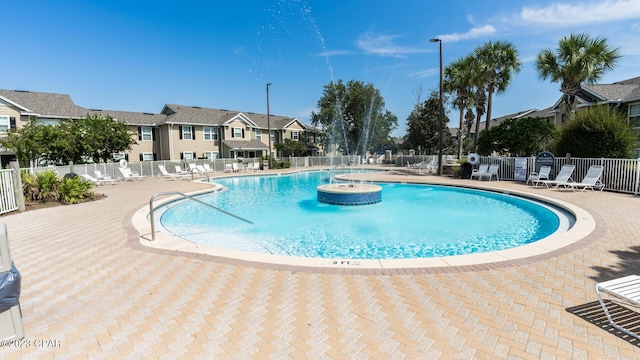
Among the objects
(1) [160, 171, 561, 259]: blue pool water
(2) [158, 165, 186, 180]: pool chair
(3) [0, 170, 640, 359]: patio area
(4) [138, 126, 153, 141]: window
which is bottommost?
(1) [160, 171, 561, 259]: blue pool water

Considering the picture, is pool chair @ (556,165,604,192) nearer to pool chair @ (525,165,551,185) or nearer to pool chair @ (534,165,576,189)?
pool chair @ (534,165,576,189)

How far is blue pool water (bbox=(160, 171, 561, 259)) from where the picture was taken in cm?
734

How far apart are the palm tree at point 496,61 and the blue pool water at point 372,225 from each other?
1236 centimetres

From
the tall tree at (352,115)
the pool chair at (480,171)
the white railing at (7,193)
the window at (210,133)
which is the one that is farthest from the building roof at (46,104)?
the pool chair at (480,171)

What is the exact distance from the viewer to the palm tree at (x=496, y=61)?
2228cm

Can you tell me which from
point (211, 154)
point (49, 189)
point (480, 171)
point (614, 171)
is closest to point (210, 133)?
point (211, 154)

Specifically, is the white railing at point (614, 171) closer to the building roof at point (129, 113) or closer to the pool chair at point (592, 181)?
the pool chair at point (592, 181)

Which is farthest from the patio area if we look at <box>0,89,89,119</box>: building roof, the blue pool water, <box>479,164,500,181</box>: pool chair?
<box>0,89,89,119</box>: building roof

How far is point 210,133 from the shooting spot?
36219 mm

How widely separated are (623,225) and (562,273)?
4.55 m

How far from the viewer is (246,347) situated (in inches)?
115

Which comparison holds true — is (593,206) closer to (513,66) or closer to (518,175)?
(518,175)

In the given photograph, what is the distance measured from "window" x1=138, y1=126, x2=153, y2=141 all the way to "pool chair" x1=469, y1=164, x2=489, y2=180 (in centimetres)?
3166

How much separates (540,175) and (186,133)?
32.1m
